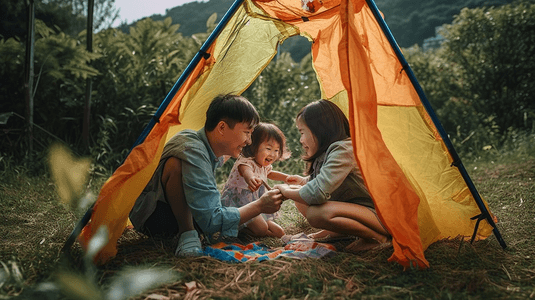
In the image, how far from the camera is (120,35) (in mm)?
5430

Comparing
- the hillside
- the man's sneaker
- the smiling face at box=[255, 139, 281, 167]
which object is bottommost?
the man's sneaker

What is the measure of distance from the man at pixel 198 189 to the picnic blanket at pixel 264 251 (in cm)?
10

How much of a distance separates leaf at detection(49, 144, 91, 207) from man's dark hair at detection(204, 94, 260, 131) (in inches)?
58.6

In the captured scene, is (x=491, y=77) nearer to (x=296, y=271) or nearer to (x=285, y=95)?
(x=285, y=95)

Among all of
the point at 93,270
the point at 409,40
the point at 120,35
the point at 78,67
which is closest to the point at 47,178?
the point at 78,67

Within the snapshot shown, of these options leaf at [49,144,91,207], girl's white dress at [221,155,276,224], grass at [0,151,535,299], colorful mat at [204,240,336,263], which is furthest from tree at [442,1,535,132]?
leaf at [49,144,91,207]

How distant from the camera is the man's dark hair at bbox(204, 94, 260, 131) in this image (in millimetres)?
2146

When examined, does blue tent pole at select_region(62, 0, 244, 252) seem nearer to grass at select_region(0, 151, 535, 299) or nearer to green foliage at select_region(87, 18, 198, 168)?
grass at select_region(0, 151, 535, 299)

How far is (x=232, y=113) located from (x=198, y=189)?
1.56 feet

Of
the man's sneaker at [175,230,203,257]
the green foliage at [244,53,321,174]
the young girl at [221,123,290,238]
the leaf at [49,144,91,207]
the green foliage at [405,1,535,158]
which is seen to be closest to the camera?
the man's sneaker at [175,230,203,257]

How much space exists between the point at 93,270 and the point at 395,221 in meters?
1.32

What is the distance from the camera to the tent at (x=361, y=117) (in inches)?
69.3

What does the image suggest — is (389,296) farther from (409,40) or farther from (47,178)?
(409,40)

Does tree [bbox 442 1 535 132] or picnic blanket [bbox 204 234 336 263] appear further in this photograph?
tree [bbox 442 1 535 132]
